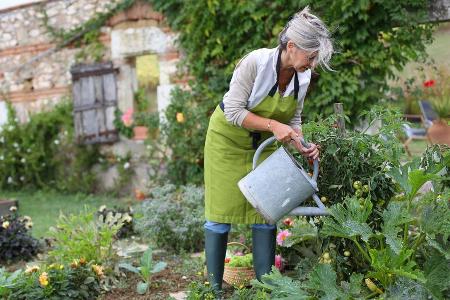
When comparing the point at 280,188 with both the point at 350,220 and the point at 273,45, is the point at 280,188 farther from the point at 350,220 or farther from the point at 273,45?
the point at 273,45

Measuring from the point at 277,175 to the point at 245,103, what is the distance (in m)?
0.38

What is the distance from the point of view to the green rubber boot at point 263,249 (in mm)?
3178

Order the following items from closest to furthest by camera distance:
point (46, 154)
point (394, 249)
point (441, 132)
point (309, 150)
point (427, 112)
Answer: point (394, 249) → point (309, 150) → point (441, 132) → point (46, 154) → point (427, 112)

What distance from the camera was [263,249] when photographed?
3184 mm

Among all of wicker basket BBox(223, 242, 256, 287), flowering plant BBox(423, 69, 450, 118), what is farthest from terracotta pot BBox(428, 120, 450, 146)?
wicker basket BBox(223, 242, 256, 287)

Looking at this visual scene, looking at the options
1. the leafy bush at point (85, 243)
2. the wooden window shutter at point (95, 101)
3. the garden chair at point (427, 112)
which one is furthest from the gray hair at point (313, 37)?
the garden chair at point (427, 112)

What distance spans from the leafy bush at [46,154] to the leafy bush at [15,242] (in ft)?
12.4

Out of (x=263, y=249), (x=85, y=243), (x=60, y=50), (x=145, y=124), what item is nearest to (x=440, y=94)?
(x=145, y=124)

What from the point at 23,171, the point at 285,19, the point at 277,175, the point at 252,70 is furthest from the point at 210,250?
the point at 23,171

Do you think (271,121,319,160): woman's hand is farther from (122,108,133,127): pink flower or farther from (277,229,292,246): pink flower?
(122,108,133,127): pink flower

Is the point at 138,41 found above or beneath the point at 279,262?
above

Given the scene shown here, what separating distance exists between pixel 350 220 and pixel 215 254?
0.82 meters

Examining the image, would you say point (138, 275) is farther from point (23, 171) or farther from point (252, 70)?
point (23, 171)

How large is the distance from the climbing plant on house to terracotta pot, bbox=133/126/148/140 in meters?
0.68
